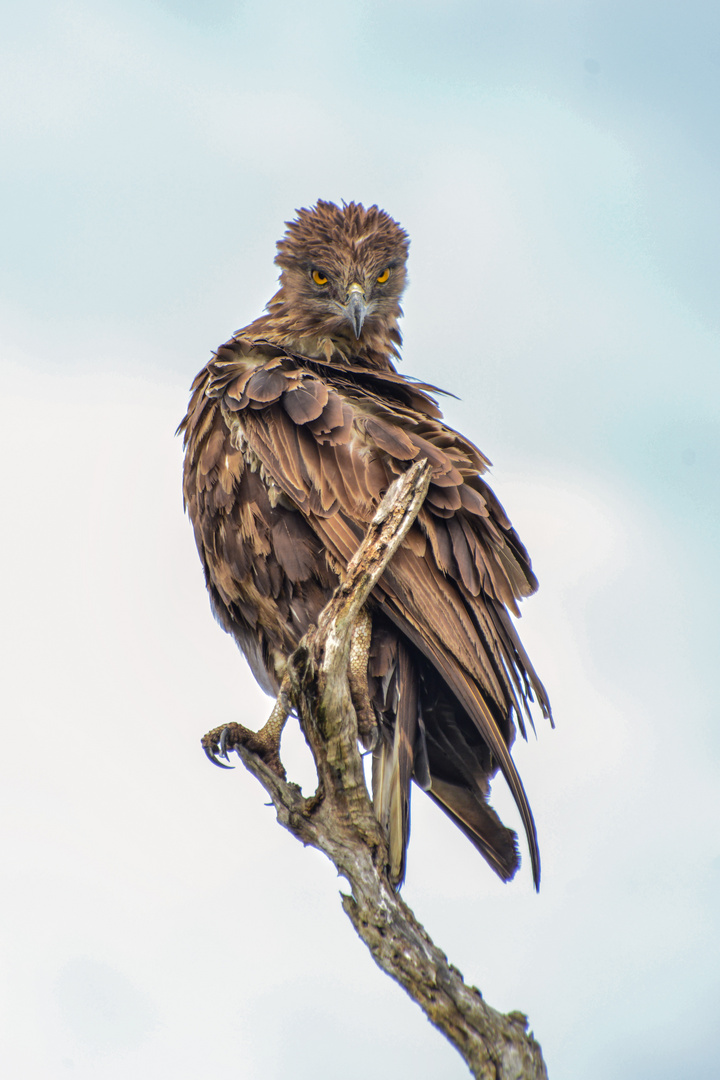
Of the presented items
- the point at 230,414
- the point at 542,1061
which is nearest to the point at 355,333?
the point at 230,414

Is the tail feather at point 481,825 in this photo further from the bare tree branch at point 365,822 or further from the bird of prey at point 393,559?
the bare tree branch at point 365,822

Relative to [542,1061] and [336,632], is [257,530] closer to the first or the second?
[336,632]

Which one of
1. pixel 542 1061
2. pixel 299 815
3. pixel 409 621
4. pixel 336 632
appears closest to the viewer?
pixel 542 1061

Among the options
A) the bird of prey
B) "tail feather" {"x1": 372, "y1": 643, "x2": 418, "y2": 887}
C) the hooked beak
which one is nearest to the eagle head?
the hooked beak

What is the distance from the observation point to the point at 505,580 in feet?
15.5

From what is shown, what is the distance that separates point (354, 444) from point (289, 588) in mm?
742

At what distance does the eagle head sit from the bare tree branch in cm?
228

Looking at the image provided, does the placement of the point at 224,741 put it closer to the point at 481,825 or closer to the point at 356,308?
the point at 481,825

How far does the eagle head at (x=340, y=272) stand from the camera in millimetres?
5789

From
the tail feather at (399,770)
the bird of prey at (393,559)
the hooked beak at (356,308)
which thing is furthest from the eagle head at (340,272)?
the tail feather at (399,770)

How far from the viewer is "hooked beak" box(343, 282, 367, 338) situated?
5.54 metres

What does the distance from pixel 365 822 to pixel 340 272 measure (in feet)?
10.8

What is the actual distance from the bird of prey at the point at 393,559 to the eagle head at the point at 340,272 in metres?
0.68

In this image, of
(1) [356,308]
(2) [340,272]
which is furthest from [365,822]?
(2) [340,272]
